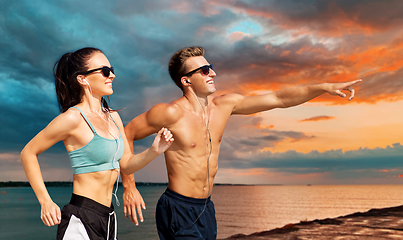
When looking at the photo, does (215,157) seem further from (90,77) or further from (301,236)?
(301,236)

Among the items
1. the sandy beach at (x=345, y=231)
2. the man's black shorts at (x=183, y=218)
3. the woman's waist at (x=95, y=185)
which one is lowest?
the sandy beach at (x=345, y=231)

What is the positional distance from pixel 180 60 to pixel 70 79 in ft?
5.46

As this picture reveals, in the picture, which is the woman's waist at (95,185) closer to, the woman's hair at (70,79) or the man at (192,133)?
the woman's hair at (70,79)

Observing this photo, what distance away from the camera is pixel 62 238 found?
3.01 meters

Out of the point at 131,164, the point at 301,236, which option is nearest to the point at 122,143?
the point at 131,164

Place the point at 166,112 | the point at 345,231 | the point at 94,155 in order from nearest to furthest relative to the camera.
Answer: the point at 94,155
the point at 166,112
the point at 345,231

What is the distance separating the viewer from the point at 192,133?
4.41 meters

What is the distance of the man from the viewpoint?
4.28 metres

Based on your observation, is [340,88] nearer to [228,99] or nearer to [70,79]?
[228,99]

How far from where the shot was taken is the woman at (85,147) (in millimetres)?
3016

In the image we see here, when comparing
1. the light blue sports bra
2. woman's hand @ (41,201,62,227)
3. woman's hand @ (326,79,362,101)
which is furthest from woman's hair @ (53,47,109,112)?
woman's hand @ (326,79,362,101)

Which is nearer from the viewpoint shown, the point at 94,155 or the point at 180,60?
the point at 94,155

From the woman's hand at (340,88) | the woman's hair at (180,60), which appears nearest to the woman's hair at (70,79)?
the woman's hair at (180,60)

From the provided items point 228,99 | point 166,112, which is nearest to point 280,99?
point 228,99
